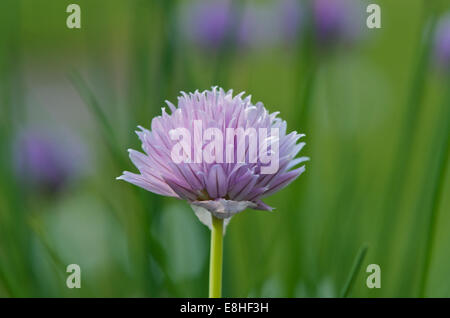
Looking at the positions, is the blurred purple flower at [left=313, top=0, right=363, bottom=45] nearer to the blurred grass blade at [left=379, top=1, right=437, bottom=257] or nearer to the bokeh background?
the bokeh background

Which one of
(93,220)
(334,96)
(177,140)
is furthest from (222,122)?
(93,220)

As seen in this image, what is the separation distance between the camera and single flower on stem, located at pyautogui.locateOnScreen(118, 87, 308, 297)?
0.32 meters

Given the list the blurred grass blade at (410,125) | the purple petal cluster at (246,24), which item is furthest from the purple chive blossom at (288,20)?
the blurred grass blade at (410,125)

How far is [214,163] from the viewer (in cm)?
33

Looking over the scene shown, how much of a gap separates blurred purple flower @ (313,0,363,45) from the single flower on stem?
2.10 feet

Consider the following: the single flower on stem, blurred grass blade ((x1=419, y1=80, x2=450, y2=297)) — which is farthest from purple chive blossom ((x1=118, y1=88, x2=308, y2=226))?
blurred grass blade ((x1=419, y1=80, x2=450, y2=297))

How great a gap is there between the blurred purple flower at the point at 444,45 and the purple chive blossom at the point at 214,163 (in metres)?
0.54

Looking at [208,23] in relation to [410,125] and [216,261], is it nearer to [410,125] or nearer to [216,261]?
[410,125]

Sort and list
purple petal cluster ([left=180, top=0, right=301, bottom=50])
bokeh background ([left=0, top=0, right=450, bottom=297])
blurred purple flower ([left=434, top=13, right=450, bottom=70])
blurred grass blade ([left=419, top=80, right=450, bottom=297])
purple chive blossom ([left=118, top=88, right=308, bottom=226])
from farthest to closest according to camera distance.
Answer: purple petal cluster ([left=180, top=0, right=301, bottom=50])
blurred purple flower ([left=434, top=13, right=450, bottom=70])
bokeh background ([left=0, top=0, right=450, bottom=297])
blurred grass blade ([left=419, top=80, right=450, bottom=297])
purple chive blossom ([left=118, top=88, right=308, bottom=226])

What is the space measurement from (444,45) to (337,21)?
0.65 feet

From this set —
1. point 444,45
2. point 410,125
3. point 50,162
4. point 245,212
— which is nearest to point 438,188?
point 410,125

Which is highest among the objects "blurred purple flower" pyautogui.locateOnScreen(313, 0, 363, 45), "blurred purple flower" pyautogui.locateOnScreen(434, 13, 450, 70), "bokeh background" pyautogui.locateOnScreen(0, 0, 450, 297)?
"blurred purple flower" pyautogui.locateOnScreen(313, 0, 363, 45)
